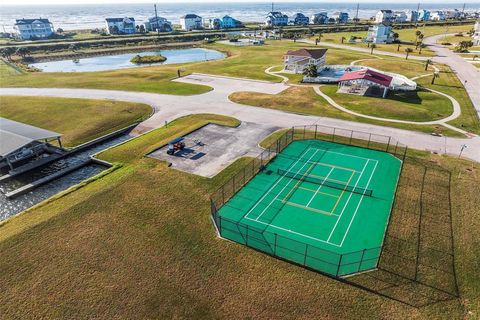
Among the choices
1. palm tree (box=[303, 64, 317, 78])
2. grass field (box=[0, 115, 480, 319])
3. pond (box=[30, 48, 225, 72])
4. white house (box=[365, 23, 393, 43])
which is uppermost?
white house (box=[365, 23, 393, 43])

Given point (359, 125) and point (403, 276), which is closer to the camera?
point (403, 276)

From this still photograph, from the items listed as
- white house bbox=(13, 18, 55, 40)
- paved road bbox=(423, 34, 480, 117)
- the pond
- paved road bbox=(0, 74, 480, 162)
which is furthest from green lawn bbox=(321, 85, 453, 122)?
white house bbox=(13, 18, 55, 40)

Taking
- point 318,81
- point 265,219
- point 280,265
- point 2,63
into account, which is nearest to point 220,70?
point 318,81

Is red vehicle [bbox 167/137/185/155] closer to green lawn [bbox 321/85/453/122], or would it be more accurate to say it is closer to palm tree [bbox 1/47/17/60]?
green lawn [bbox 321/85/453/122]

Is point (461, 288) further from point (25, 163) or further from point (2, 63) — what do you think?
point (2, 63)

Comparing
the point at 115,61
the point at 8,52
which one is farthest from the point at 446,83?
the point at 8,52

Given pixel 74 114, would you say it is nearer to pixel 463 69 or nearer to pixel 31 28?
pixel 463 69
